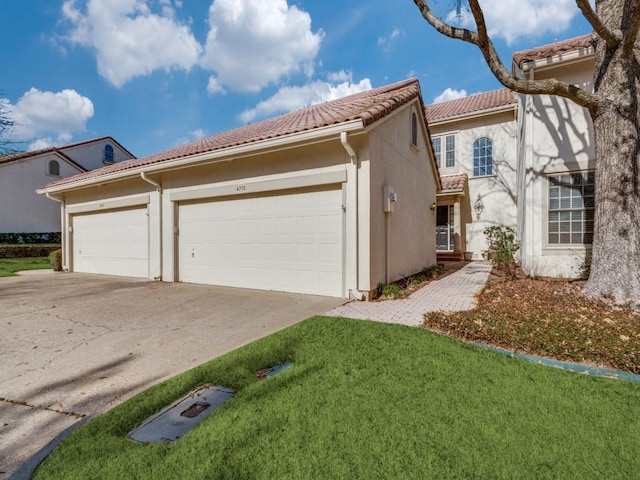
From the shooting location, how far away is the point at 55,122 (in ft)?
85.8

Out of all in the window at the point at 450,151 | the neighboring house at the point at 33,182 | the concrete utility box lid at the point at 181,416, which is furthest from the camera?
the neighboring house at the point at 33,182

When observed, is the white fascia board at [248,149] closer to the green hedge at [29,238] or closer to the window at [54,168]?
A: the green hedge at [29,238]

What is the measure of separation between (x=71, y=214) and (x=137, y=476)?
14.3 m

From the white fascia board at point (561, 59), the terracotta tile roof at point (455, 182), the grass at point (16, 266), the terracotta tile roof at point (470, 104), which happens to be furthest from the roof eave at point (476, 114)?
the grass at point (16, 266)

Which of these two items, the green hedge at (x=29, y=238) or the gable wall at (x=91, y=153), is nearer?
the green hedge at (x=29, y=238)

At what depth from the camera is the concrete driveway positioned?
2.75 m

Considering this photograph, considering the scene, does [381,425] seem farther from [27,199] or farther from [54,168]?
[54,168]

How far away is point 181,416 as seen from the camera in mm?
2639

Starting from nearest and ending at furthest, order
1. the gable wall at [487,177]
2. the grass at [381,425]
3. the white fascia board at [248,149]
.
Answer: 1. the grass at [381,425]
2. the white fascia board at [248,149]
3. the gable wall at [487,177]

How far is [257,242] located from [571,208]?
8252 mm

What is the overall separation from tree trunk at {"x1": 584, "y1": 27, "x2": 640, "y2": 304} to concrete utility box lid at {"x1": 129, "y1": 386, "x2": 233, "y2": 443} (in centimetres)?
679

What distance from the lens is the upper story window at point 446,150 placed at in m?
16.1

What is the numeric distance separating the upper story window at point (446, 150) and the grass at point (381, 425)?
14.2m

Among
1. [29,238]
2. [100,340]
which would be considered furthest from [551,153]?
[29,238]
